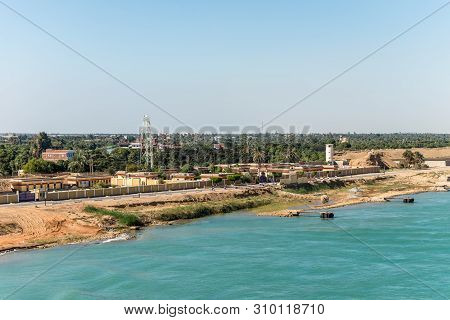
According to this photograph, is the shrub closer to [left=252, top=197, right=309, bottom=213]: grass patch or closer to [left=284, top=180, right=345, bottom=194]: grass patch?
[left=284, top=180, right=345, bottom=194]: grass patch

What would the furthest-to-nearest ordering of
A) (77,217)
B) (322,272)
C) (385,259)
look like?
1. (77,217)
2. (385,259)
3. (322,272)

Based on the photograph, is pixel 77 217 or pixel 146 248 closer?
pixel 146 248

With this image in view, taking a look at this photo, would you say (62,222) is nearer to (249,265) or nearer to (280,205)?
(249,265)

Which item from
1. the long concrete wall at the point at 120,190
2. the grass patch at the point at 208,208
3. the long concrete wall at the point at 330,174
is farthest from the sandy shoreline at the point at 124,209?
the long concrete wall at the point at 330,174

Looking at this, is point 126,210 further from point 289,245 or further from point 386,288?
point 386,288
